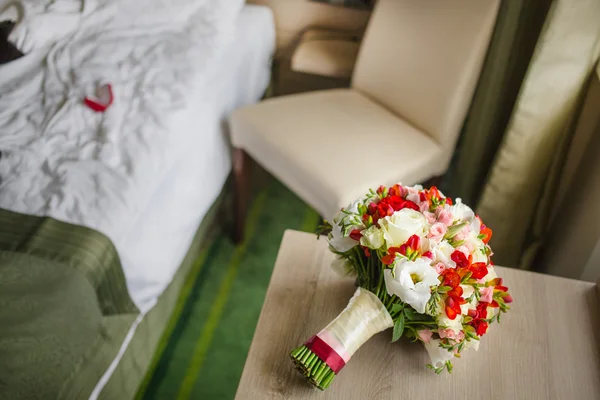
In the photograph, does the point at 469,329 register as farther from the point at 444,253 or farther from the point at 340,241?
the point at 340,241

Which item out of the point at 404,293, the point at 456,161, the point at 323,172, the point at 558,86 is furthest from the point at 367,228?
the point at 456,161

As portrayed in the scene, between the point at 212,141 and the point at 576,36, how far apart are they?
1.01 m

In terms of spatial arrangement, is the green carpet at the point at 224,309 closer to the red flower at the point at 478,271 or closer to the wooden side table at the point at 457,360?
the wooden side table at the point at 457,360

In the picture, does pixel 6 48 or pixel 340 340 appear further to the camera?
pixel 6 48

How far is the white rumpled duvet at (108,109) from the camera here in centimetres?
117

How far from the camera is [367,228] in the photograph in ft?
2.89

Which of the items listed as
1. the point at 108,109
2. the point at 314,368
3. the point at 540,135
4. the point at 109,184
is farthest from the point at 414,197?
the point at 108,109

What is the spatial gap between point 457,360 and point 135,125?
0.97 m

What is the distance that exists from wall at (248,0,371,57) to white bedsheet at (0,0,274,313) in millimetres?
204

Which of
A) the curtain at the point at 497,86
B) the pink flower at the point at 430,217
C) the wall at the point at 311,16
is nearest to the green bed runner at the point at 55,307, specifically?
the pink flower at the point at 430,217

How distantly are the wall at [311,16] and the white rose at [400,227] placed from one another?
4.37 feet

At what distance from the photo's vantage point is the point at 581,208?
55.0 inches

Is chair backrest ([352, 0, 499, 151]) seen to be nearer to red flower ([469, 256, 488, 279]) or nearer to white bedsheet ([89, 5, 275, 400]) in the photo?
white bedsheet ([89, 5, 275, 400])

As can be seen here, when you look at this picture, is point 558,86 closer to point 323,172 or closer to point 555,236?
point 555,236
